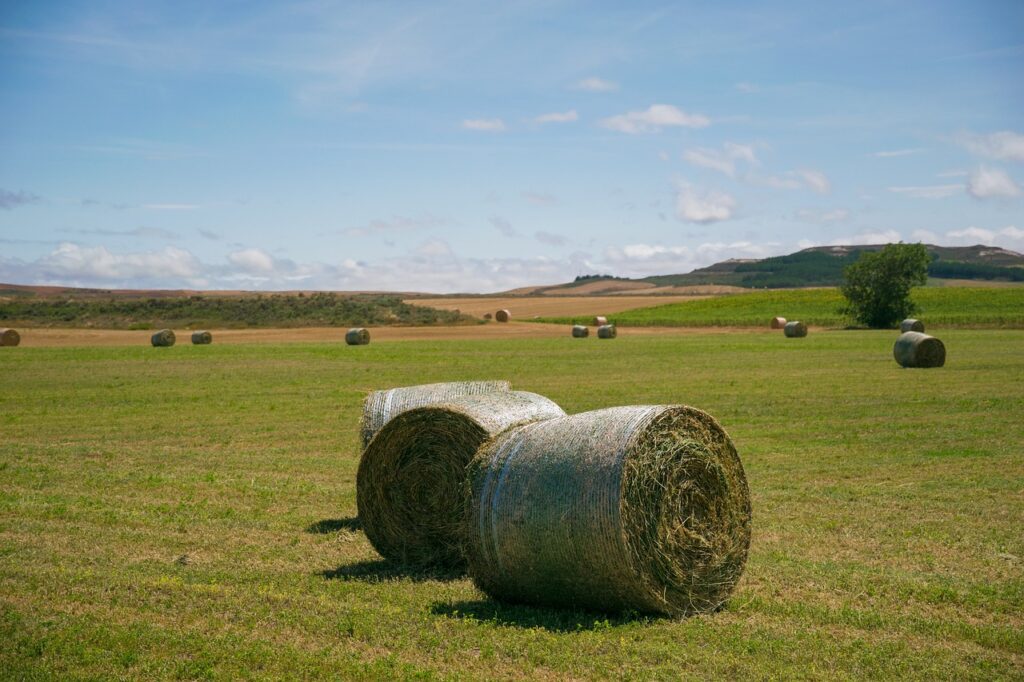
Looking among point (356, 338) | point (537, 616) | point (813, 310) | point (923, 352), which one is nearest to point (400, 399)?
point (537, 616)

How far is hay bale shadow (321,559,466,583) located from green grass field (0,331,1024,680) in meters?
0.08

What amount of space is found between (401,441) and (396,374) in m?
23.4

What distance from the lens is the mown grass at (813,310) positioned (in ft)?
230

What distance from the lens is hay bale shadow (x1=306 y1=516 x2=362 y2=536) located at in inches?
448

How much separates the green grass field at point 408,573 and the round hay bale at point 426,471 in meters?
0.42

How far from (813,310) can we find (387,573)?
81.4 m

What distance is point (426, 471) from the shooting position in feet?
33.0

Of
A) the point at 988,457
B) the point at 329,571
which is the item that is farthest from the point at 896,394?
the point at 329,571

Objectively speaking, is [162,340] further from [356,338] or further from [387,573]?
[387,573]

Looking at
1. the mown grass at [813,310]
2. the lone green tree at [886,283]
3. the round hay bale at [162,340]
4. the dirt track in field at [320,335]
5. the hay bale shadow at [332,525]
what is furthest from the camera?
the lone green tree at [886,283]

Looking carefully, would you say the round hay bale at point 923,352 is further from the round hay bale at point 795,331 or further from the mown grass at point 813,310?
the mown grass at point 813,310

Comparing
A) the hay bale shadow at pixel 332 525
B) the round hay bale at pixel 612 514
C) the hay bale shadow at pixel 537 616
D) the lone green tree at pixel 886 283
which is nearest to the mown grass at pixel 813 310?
the lone green tree at pixel 886 283

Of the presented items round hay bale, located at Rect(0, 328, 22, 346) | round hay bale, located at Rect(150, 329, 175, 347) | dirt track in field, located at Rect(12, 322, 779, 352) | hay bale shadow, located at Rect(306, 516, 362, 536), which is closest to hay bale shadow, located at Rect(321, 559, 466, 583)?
hay bale shadow, located at Rect(306, 516, 362, 536)

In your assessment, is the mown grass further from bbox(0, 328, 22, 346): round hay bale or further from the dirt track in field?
bbox(0, 328, 22, 346): round hay bale
